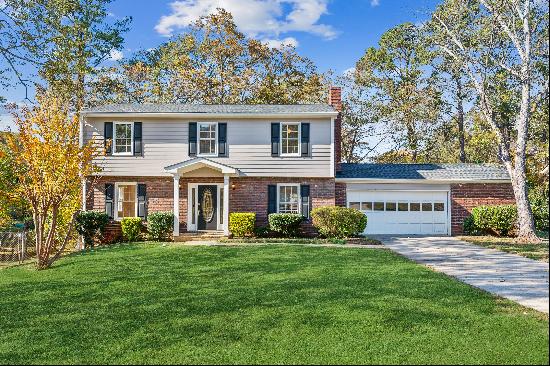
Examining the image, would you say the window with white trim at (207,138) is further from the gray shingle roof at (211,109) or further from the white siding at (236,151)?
the gray shingle roof at (211,109)

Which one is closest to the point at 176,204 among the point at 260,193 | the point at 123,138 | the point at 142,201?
the point at 142,201

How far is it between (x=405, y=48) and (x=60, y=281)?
92.6 ft

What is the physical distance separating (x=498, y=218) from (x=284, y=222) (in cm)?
894

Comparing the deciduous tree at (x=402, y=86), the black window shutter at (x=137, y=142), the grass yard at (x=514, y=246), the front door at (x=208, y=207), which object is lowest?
the grass yard at (x=514, y=246)

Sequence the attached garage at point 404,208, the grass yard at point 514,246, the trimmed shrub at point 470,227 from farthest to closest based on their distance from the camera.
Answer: the attached garage at point 404,208, the trimmed shrub at point 470,227, the grass yard at point 514,246

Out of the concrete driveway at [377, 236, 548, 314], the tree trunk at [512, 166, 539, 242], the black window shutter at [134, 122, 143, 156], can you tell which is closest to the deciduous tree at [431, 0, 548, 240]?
the tree trunk at [512, 166, 539, 242]

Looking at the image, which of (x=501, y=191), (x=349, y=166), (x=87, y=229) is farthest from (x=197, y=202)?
(x=501, y=191)

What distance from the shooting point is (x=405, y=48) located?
31781 mm

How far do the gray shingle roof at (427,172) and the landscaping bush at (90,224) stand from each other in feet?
33.0

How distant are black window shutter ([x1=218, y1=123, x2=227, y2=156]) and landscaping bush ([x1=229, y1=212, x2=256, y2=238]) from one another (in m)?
2.77

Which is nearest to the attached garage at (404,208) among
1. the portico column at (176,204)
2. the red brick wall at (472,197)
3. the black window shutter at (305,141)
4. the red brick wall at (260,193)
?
the red brick wall at (472,197)

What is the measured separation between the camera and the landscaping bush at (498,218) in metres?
18.8

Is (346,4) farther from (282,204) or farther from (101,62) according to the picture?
(101,62)

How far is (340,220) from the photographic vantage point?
1741 cm
